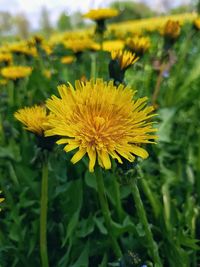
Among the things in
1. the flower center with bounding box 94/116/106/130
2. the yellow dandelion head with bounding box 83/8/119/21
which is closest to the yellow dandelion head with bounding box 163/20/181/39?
the yellow dandelion head with bounding box 83/8/119/21

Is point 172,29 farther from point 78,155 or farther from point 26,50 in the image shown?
point 78,155

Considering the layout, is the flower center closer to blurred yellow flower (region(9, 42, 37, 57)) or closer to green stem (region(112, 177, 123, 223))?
green stem (region(112, 177, 123, 223))

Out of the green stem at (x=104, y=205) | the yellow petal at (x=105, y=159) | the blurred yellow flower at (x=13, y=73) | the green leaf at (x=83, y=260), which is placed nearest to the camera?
the yellow petal at (x=105, y=159)

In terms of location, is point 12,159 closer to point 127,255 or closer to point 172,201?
point 172,201

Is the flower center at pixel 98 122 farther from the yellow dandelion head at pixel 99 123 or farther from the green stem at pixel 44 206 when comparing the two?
the green stem at pixel 44 206

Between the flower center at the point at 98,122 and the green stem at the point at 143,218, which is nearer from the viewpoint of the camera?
the flower center at the point at 98,122

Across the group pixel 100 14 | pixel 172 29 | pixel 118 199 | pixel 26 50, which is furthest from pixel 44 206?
pixel 26 50

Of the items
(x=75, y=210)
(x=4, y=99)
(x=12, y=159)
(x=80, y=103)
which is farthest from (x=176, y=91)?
(x=80, y=103)

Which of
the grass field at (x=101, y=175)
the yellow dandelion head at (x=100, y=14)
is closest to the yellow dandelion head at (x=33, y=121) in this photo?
the grass field at (x=101, y=175)
